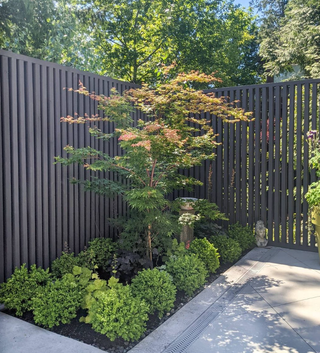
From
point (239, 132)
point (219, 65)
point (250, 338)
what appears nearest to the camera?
point (250, 338)

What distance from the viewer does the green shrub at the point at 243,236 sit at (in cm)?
548

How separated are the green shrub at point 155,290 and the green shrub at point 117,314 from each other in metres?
0.17

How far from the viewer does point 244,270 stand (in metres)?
4.57

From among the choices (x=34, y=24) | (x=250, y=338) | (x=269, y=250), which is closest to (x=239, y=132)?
(x=269, y=250)

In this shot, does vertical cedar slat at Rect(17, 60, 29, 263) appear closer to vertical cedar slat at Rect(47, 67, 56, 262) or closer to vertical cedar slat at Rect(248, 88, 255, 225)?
vertical cedar slat at Rect(47, 67, 56, 262)

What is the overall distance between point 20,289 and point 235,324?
2.02 meters

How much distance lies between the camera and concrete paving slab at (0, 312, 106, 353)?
8.56ft

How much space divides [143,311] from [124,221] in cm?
158

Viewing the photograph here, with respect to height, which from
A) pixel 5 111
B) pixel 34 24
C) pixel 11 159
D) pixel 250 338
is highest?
pixel 34 24

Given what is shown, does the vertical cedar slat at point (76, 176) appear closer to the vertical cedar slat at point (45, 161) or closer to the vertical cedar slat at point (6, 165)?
the vertical cedar slat at point (45, 161)

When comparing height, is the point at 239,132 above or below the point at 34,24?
below

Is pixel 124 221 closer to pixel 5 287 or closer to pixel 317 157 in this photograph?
pixel 5 287

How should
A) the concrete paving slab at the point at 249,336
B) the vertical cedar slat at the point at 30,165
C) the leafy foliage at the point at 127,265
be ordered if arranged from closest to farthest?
the concrete paving slab at the point at 249,336 < the leafy foliage at the point at 127,265 < the vertical cedar slat at the point at 30,165

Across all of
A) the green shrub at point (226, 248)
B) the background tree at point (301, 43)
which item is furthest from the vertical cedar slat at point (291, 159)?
the background tree at point (301, 43)
